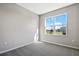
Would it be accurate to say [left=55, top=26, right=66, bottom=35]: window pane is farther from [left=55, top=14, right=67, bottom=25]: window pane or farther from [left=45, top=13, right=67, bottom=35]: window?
[left=55, top=14, right=67, bottom=25]: window pane

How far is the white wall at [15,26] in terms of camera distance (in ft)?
8.03

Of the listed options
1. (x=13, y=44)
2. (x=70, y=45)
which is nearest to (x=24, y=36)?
(x=13, y=44)

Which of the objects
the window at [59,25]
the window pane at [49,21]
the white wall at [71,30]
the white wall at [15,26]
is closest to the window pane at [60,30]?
the window at [59,25]

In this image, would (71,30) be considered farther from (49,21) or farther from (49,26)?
(49,21)

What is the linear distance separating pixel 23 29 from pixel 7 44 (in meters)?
1.04

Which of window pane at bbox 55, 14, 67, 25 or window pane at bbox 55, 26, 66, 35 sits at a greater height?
window pane at bbox 55, 14, 67, 25

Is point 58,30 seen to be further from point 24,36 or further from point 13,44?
point 13,44

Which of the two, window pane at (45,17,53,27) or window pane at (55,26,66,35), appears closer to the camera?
window pane at (55,26,66,35)

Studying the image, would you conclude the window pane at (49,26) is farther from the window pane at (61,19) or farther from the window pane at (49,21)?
the window pane at (61,19)

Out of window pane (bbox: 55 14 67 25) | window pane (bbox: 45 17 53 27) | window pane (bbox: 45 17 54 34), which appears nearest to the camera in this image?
window pane (bbox: 55 14 67 25)

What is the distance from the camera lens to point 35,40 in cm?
398

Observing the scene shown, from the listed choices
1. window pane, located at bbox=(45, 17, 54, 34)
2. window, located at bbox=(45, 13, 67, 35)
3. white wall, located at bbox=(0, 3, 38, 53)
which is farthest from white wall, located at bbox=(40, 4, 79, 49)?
white wall, located at bbox=(0, 3, 38, 53)

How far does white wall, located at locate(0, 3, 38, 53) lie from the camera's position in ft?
8.03

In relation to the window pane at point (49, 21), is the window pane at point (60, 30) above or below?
below
